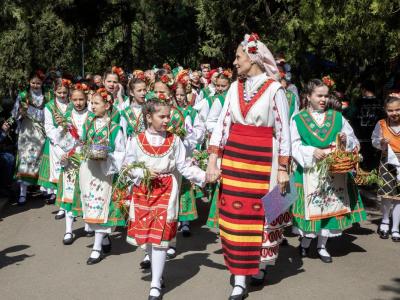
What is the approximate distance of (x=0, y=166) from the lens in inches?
→ 358

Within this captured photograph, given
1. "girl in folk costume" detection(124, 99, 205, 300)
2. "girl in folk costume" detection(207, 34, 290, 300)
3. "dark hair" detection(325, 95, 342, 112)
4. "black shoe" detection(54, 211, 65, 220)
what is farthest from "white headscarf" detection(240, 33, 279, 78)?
"black shoe" detection(54, 211, 65, 220)

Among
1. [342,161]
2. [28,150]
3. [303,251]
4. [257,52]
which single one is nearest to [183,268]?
[303,251]

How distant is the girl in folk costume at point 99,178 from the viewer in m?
6.03

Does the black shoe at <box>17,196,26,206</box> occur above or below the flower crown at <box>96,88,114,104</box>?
below

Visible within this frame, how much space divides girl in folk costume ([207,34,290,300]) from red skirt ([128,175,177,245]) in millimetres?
454

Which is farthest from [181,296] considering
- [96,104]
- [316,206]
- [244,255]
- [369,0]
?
[369,0]

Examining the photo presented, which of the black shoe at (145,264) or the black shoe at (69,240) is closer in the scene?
the black shoe at (145,264)

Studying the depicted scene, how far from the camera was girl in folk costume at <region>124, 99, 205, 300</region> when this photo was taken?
4.96 m

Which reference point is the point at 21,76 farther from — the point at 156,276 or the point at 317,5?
the point at 156,276

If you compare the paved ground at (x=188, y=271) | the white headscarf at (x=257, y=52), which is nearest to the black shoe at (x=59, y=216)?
the paved ground at (x=188, y=271)

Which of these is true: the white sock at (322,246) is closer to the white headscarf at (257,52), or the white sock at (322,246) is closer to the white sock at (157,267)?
the white sock at (157,267)

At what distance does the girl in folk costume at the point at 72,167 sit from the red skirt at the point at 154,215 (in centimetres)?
149

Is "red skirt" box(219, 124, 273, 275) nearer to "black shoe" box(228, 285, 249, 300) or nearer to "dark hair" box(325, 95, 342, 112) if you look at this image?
"black shoe" box(228, 285, 249, 300)

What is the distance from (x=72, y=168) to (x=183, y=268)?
1906mm
